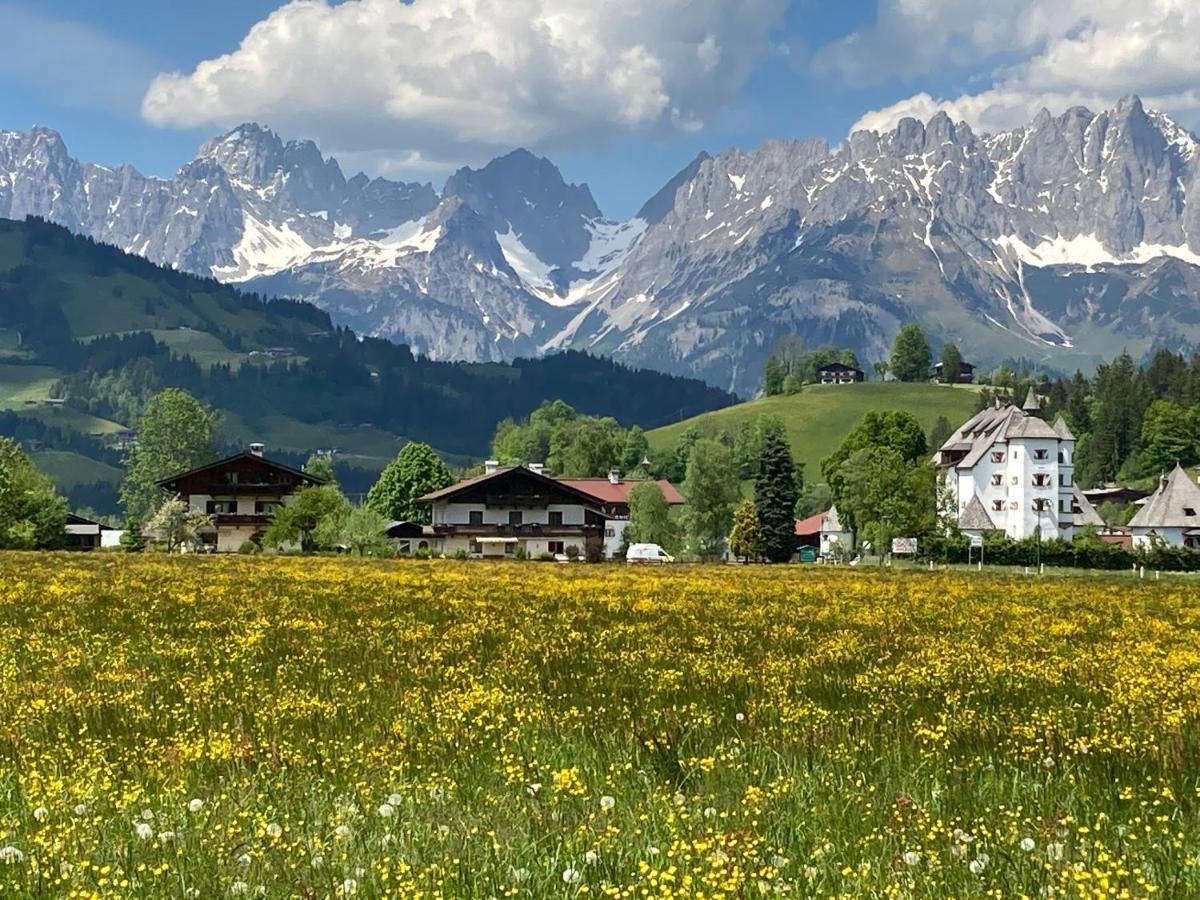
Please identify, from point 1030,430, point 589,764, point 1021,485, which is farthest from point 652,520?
point 589,764

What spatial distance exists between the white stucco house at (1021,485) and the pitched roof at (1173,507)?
7.10 meters

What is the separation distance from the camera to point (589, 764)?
10867 mm

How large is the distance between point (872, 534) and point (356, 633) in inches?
4293

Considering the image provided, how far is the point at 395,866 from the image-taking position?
7684 millimetres

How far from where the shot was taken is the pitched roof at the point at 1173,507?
499 ft

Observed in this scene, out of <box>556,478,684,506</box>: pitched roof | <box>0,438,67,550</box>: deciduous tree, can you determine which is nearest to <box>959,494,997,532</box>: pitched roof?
<box>556,478,684,506</box>: pitched roof

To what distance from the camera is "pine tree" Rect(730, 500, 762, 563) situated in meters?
130

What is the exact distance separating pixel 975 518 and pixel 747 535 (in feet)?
120

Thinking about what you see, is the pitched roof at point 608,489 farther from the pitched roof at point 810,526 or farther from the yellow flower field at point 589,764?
the yellow flower field at point 589,764

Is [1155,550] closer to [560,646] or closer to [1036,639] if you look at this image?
[1036,639]

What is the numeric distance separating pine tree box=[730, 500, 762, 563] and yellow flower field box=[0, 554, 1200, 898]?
107 meters

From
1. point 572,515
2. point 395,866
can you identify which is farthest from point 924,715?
point 572,515

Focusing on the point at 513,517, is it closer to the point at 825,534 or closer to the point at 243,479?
the point at 243,479

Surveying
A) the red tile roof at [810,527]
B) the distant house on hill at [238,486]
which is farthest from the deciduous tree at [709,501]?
the red tile roof at [810,527]
